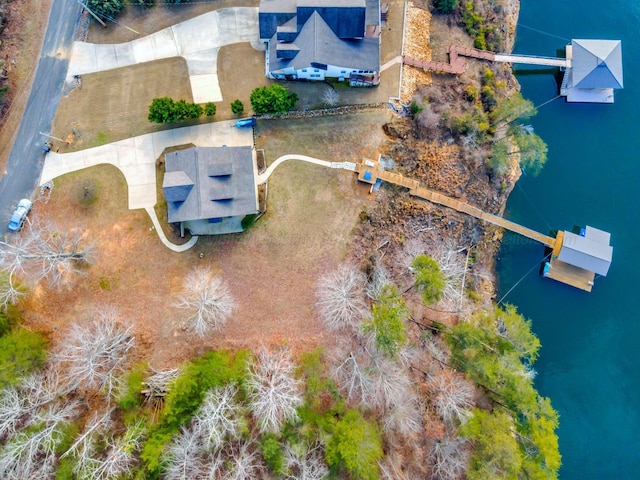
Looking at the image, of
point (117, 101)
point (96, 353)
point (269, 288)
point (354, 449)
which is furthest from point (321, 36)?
point (354, 449)

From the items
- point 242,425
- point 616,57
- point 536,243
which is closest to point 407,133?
point 536,243

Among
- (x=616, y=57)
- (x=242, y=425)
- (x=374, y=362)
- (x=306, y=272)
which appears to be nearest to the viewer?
(x=242, y=425)

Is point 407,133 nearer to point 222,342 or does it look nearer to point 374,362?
point 374,362

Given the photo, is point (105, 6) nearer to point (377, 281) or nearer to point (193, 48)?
point (193, 48)

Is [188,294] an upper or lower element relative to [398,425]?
upper

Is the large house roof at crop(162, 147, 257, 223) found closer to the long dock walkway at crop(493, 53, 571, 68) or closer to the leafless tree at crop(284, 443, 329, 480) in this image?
the leafless tree at crop(284, 443, 329, 480)

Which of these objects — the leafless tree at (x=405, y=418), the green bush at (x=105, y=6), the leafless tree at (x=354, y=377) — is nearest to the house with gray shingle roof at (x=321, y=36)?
the green bush at (x=105, y=6)

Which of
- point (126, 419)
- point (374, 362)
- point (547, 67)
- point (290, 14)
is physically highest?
point (290, 14)
